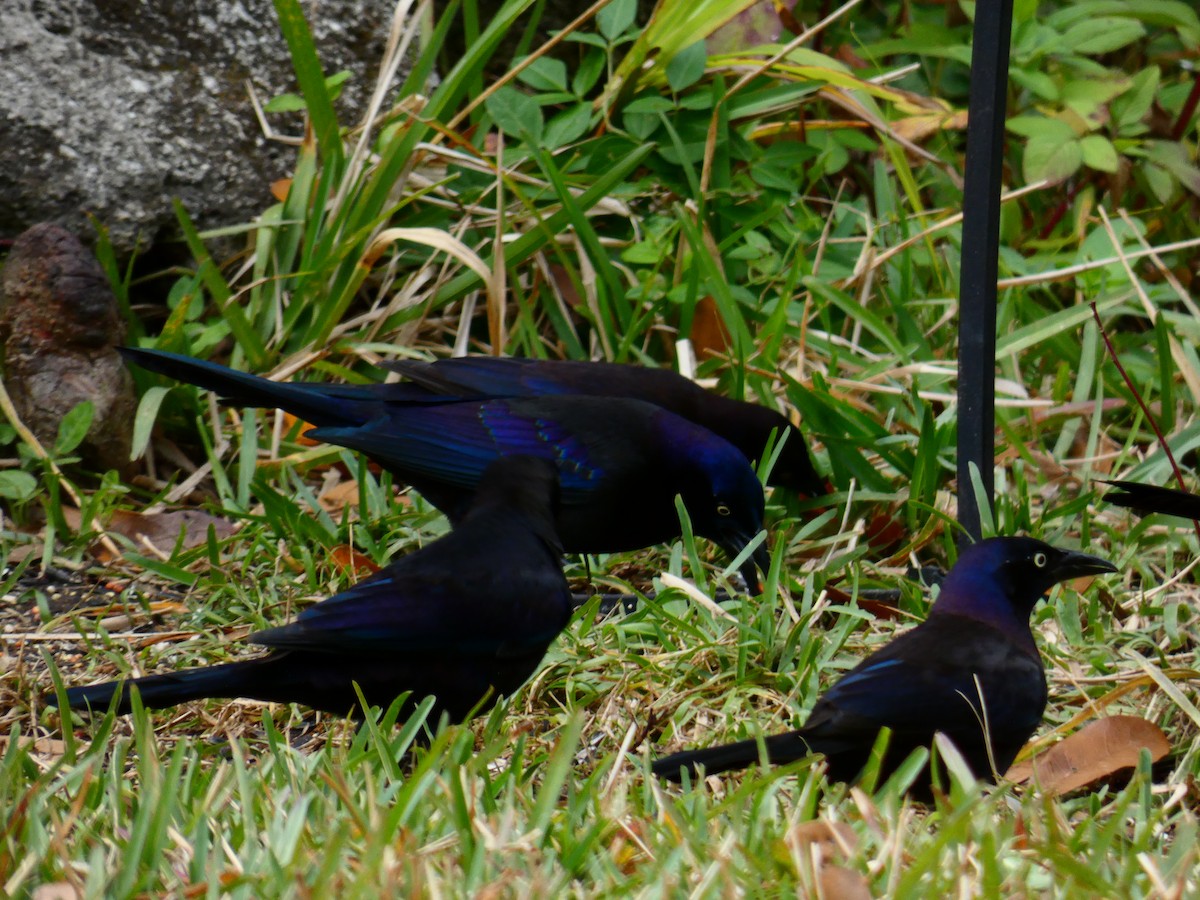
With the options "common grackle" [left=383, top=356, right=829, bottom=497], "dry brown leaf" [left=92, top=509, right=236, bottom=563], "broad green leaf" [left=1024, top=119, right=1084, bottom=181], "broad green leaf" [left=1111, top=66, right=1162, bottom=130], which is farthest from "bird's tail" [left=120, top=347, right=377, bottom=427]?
"broad green leaf" [left=1111, top=66, right=1162, bottom=130]

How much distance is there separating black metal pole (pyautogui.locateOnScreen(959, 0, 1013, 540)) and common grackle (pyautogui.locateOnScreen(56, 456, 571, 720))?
4.07ft

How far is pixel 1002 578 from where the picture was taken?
10.2 feet

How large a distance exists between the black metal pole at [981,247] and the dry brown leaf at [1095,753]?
36.0 inches

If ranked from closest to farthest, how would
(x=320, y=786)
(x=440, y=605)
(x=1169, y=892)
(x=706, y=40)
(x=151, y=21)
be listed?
(x=1169, y=892) < (x=320, y=786) < (x=440, y=605) < (x=151, y=21) < (x=706, y=40)

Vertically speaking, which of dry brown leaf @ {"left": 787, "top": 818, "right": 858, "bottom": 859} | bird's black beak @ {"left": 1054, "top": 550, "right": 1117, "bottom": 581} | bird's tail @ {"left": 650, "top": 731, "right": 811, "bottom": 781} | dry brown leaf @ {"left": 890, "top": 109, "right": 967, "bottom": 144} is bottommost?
bird's tail @ {"left": 650, "top": 731, "right": 811, "bottom": 781}

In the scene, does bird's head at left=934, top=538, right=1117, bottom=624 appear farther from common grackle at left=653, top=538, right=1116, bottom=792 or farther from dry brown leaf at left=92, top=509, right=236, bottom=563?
dry brown leaf at left=92, top=509, right=236, bottom=563

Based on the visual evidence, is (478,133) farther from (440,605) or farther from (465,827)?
(465,827)

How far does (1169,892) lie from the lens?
1.91m

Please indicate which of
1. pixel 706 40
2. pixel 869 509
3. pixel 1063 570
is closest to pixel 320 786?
pixel 1063 570

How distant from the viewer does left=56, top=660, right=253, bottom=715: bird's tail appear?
109 inches

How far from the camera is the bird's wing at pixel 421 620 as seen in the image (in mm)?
2793

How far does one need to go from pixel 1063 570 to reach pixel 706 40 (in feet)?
9.91

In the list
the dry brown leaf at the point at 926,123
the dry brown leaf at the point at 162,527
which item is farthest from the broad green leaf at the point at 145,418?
the dry brown leaf at the point at 926,123

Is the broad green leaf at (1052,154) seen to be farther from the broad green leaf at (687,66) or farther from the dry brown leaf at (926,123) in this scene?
the broad green leaf at (687,66)
